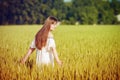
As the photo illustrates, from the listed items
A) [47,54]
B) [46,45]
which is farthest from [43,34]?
[47,54]

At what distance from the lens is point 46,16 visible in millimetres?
5320

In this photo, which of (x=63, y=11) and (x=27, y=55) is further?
(x=63, y=11)

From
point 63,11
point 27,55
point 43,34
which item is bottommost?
point 27,55

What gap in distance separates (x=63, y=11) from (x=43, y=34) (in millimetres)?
452

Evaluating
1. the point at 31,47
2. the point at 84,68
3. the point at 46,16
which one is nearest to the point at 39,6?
the point at 46,16

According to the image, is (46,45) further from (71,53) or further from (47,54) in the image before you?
(71,53)

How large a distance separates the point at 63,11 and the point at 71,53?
1.88ft

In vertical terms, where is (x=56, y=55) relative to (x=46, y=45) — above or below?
below

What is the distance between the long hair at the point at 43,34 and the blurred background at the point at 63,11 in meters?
0.13

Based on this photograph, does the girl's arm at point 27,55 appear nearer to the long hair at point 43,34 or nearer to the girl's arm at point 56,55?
the long hair at point 43,34

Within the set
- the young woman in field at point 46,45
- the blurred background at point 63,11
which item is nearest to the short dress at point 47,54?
the young woman in field at point 46,45

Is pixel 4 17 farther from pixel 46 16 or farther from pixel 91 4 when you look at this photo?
pixel 91 4

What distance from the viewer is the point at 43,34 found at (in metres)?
5.17

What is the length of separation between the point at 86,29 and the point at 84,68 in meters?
0.57
